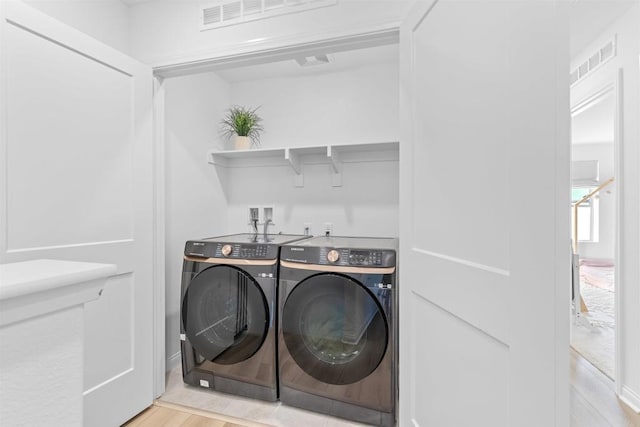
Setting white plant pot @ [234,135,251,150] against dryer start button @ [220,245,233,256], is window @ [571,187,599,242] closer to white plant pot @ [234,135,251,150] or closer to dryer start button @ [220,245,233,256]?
white plant pot @ [234,135,251,150]

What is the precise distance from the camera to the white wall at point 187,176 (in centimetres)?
216

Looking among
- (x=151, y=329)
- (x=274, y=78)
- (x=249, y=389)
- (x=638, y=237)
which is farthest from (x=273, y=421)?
(x=274, y=78)

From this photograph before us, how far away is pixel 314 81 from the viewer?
103 inches

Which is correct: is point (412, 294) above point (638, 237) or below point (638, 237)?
below

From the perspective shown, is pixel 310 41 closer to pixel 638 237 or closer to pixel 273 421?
pixel 273 421

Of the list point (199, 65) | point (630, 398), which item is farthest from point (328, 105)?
point (630, 398)

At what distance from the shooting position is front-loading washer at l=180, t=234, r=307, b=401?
1753 millimetres

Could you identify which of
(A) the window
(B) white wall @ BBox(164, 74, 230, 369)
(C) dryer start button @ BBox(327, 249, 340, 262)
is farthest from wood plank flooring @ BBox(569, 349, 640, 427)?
(A) the window

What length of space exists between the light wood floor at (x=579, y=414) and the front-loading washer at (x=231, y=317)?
20 centimetres

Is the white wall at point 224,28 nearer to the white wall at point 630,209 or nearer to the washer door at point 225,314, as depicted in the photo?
the washer door at point 225,314

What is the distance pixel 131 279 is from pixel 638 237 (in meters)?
2.98

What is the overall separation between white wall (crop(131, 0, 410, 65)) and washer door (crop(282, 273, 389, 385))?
50.5 inches

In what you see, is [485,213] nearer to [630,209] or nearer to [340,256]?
[340,256]

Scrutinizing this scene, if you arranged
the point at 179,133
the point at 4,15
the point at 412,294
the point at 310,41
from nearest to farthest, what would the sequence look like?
1. the point at 4,15
2. the point at 412,294
3. the point at 310,41
4. the point at 179,133
